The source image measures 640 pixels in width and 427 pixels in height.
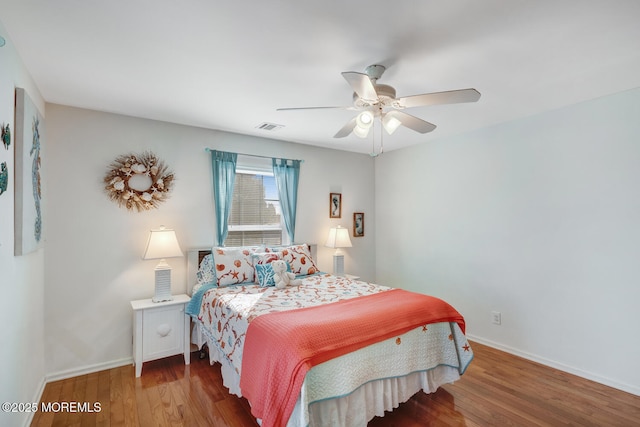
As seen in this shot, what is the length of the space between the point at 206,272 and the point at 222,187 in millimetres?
969

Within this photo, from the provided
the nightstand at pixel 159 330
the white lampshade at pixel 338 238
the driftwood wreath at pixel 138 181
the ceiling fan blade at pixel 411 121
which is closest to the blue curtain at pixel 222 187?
the driftwood wreath at pixel 138 181

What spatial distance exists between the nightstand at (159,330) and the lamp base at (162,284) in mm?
57

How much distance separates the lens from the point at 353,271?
15.8 feet

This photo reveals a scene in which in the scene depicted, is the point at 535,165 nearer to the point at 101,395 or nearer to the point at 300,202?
the point at 300,202

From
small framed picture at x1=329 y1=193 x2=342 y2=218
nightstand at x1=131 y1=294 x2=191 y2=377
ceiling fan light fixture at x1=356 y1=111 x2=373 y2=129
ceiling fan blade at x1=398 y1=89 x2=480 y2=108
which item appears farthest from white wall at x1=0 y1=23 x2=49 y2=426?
small framed picture at x1=329 y1=193 x2=342 y2=218

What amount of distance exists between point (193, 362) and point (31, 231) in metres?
1.82

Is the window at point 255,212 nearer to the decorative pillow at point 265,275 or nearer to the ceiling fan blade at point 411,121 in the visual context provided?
the decorative pillow at point 265,275

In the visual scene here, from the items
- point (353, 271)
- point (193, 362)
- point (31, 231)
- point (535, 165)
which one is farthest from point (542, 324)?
point (31, 231)

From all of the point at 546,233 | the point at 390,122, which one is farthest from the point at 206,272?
the point at 546,233

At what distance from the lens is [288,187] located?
4168 millimetres

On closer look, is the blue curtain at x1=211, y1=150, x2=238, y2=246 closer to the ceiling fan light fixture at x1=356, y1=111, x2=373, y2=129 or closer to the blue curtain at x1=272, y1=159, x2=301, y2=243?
the blue curtain at x1=272, y1=159, x2=301, y2=243

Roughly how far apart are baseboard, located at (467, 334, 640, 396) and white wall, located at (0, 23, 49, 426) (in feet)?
13.2

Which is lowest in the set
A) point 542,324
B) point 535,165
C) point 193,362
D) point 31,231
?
point 193,362

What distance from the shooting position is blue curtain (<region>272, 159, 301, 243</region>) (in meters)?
4.09
